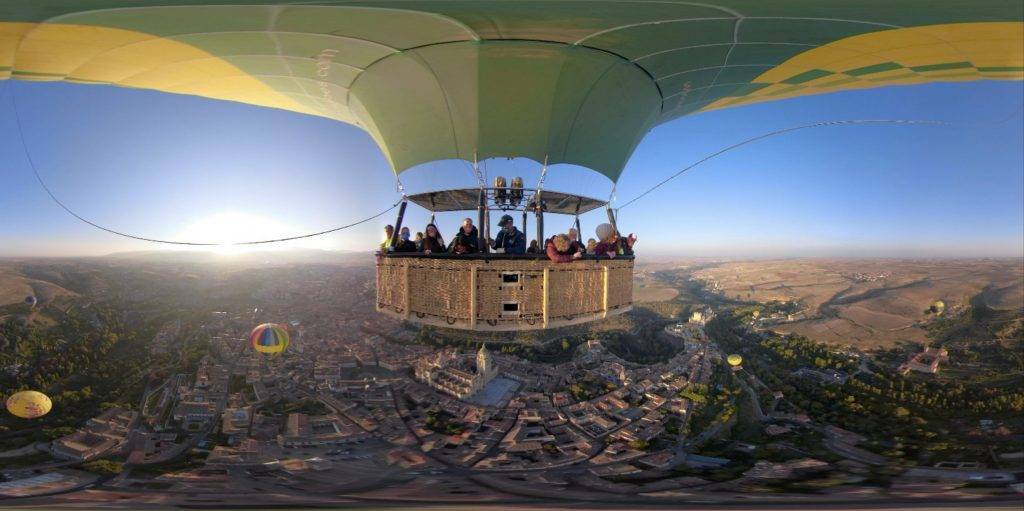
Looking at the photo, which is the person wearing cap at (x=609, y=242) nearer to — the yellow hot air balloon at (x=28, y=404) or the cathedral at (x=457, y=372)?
the cathedral at (x=457, y=372)

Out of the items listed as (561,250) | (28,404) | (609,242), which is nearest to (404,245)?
(561,250)

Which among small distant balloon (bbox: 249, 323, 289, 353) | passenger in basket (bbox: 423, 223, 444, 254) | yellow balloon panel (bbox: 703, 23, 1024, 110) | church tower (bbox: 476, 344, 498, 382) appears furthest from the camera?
church tower (bbox: 476, 344, 498, 382)

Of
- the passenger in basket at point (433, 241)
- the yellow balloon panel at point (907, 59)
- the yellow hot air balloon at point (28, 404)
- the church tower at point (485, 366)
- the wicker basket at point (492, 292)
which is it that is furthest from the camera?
the church tower at point (485, 366)

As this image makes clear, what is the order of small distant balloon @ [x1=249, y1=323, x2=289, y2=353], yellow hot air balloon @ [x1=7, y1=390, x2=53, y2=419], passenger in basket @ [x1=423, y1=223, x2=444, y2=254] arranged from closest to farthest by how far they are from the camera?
passenger in basket @ [x1=423, y1=223, x2=444, y2=254]
yellow hot air balloon @ [x1=7, y1=390, x2=53, y2=419]
small distant balloon @ [x1=249, y1=323, x2=289, y2=353]

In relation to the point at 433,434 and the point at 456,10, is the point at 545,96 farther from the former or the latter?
the point at 433,434

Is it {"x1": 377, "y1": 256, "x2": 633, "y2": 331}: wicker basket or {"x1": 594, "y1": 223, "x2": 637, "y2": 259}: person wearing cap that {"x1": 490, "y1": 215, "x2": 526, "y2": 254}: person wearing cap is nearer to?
{"x1": 377, "y1": 256, "x2": 633, "y2": 331}: wicker basket

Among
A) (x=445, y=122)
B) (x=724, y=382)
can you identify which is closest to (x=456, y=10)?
(x=445, y=122)

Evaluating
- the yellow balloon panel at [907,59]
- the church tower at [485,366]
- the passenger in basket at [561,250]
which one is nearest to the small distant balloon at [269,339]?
the church tower at [485,366]

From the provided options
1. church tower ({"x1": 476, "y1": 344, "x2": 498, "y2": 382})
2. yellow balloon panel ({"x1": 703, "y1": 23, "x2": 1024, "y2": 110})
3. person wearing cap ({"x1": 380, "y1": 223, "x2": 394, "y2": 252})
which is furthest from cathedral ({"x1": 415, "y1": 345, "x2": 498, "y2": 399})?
yellow balloon panel ({"x1": 703, "y1": 23, "x2": 1024, "y2": 110})
